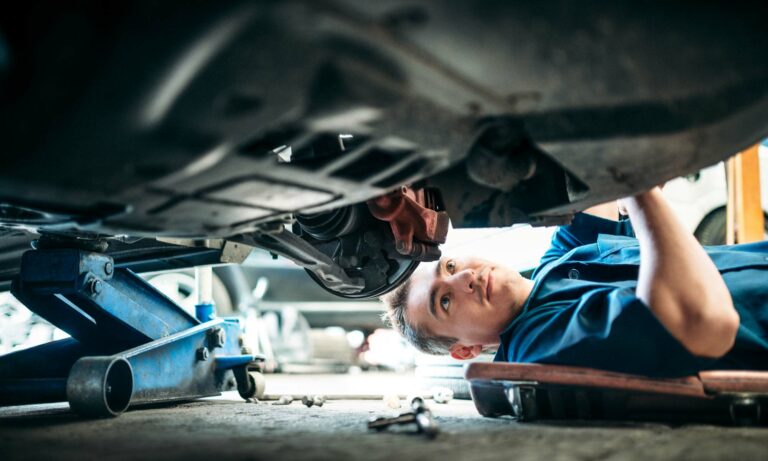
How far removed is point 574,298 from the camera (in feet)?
4.85

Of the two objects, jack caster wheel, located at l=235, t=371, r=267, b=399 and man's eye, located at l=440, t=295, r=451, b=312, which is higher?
man's eye, located at l=440, t=295, r=451, b=312

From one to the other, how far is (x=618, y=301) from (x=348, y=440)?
570 mm

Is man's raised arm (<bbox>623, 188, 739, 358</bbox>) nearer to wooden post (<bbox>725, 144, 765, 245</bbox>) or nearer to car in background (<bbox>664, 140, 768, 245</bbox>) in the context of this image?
wooden post (<bbox>725, 144, 765, 245</bbox>)

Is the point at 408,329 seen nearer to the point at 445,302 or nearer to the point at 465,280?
the point at 445,302

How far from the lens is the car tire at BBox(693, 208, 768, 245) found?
269 centimetres

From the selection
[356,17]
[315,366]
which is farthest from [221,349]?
[315,366]

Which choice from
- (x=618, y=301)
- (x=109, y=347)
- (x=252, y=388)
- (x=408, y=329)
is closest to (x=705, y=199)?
(x=408, y=329)

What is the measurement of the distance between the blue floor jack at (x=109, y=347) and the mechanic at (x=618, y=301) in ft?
2.21

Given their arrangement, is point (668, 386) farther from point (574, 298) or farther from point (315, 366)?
point (315, 366)

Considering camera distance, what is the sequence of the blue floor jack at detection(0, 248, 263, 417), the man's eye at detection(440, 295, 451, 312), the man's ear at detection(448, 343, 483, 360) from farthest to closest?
the man's ear at detection(448, 343, 483, 360) < the man's eye at detection(440, 295, 451, 312) < the blue floor jack at detection(0, 248, 263, 417)

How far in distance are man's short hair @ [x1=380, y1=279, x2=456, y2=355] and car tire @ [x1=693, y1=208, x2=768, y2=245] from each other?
4.51 feet

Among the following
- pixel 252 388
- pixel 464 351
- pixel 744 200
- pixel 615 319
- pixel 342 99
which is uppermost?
pixel 744 200

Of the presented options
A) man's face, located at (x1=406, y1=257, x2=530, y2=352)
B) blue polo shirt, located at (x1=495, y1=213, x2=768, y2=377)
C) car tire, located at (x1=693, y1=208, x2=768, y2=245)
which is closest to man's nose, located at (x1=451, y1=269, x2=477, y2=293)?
man's face, located at (x1=406, y1=257, x2=530, y2=352)

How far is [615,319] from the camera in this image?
1.16 meters
